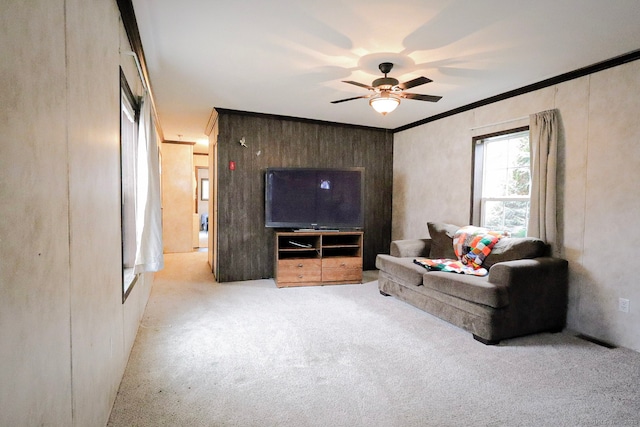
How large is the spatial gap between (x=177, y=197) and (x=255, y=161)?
327cm

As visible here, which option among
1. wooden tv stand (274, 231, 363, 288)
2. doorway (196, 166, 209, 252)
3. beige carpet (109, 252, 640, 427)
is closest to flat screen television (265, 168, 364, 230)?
wooden tv stand (274, 231, 363, 288)

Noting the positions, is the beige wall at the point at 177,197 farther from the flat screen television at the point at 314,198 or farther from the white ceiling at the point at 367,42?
the white ceiling at the point at 367,42

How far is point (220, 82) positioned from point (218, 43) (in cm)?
91

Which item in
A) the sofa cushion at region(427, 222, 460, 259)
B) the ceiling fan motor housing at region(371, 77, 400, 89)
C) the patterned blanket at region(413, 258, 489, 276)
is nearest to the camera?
the ceiling fan motor housing at region(371, 77, 400, 89)

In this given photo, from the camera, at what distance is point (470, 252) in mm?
3510

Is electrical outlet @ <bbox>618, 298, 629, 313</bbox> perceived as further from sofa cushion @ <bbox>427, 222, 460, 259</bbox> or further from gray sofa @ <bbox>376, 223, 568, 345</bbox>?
sofa cushion @ <bbox>427, 222, 460, 259</bbox>

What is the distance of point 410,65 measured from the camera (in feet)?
9.87

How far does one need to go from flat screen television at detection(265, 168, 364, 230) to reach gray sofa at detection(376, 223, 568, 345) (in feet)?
4.44

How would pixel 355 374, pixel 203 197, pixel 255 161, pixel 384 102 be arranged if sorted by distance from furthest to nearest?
pixel 203 197 < pixel 255 161 < pixel 384 102 < pixel 355 374

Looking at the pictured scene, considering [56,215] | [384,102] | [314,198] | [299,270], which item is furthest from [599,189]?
[56,215]

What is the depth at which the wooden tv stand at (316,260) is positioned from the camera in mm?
4387

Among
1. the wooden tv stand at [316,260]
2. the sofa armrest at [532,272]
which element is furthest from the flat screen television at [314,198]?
the sofa armrest at [532,272]

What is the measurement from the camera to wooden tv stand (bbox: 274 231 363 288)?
439cm

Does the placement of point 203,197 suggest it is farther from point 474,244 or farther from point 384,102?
point 474,244
